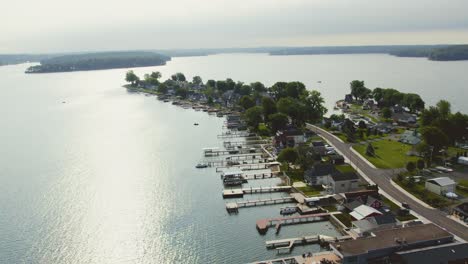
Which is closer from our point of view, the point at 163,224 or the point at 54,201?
the point at 163,224

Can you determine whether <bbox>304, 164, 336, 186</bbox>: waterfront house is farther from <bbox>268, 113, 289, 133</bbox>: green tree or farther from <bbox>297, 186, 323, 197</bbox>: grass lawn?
<bbox>268, 113, 289, 133</bbox>: green tree

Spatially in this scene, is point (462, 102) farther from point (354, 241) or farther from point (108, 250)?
point (108, 250)

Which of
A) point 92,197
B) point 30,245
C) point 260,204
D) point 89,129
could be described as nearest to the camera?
point 30,245

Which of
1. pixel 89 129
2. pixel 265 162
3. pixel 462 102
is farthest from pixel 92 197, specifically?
pixel 462 102

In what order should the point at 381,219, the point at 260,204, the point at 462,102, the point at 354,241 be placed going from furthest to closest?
the point at 462,102 < the point at 260,204 < the point at 381,219 < the point at 354,241

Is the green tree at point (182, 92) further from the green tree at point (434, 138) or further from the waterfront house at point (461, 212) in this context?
the waterfront house at point (461, 212)

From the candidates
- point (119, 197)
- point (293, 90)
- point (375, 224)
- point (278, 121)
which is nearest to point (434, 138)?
point (375, 224)
